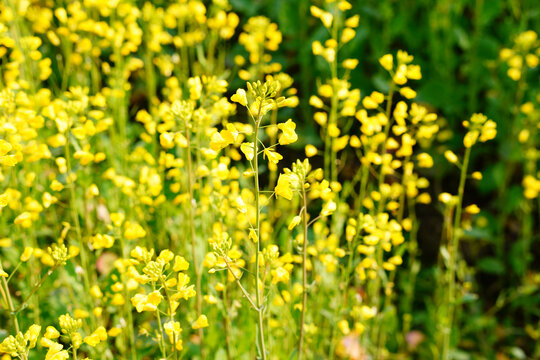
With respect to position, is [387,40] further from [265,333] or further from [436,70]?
[265,333]

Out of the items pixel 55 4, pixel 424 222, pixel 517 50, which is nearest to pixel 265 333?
pixel 424 222

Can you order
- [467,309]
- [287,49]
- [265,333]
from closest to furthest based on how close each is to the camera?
[265,333] → [467,309] → [287,49]

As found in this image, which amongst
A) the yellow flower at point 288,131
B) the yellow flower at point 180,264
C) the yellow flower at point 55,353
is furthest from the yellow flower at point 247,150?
the yellow flower at point 55,353

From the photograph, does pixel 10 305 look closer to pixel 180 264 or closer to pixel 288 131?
pixel 180 264

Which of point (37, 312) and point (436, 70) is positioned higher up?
point (436, 70)

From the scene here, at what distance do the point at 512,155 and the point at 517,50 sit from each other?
1.85 feet

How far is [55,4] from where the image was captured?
3592mm

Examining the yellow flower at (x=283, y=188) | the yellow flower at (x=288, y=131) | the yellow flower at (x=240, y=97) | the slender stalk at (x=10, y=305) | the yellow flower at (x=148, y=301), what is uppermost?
the yellow flower at (x=240, y=97)

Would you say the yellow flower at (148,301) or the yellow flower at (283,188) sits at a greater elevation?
the yellow flower at (283,188)

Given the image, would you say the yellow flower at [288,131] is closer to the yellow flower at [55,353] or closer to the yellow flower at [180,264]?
the yellow flower at [180,264]

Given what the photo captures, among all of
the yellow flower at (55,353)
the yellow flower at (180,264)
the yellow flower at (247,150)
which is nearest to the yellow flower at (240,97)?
the yellow flower at (247,150)

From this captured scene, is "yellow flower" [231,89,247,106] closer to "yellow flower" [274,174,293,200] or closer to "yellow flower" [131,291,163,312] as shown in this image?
"yellow flower" [274,174,293,200]

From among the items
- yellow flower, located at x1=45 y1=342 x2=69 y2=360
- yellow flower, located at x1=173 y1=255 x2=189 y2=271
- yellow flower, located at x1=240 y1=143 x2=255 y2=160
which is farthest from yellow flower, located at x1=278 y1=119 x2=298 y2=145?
yellow flower, located at x1=45 y1=342 x2=69 y2=360

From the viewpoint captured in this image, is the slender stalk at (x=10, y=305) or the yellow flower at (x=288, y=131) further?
the slender stalk at (x=10, y=305)
